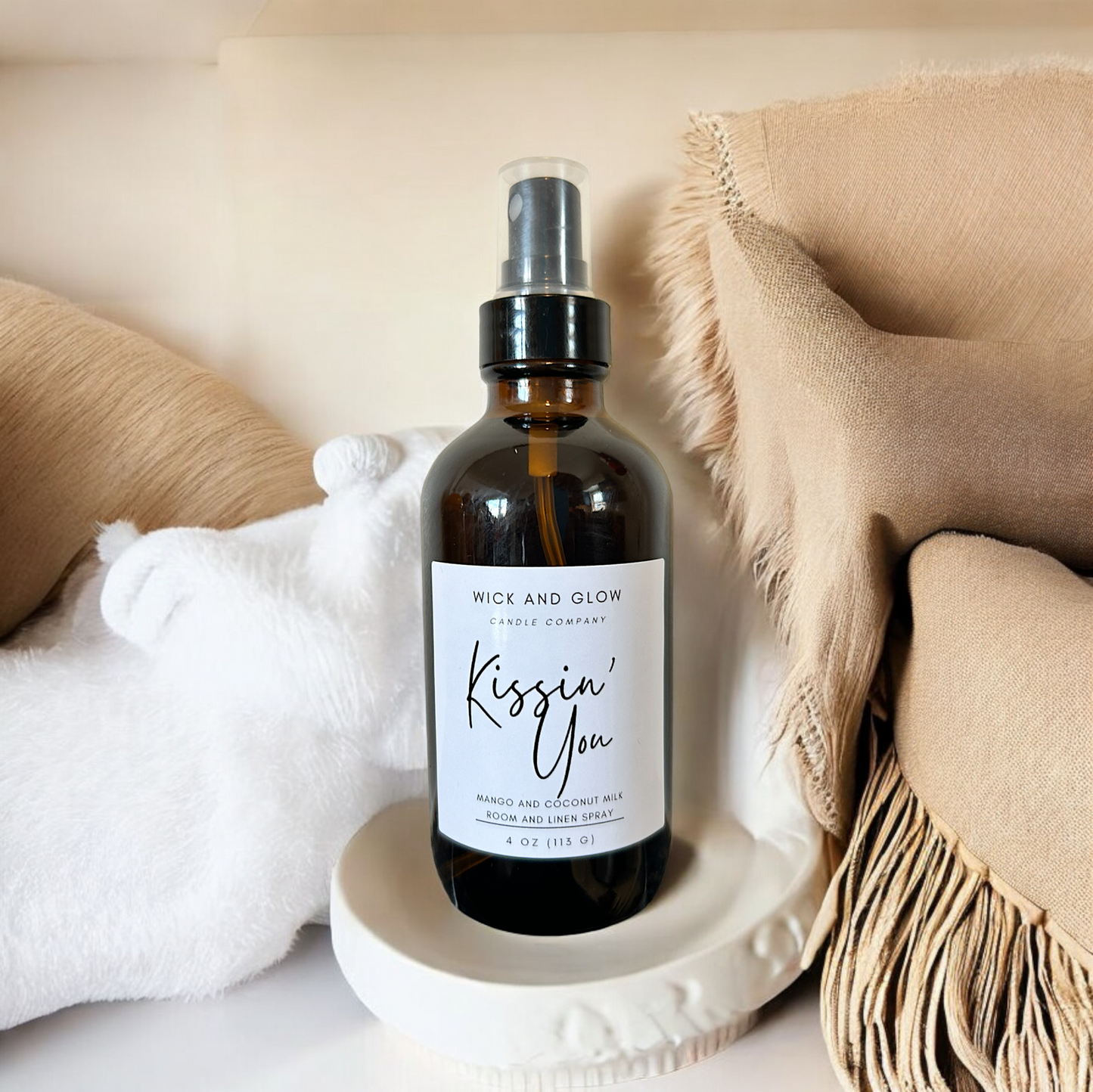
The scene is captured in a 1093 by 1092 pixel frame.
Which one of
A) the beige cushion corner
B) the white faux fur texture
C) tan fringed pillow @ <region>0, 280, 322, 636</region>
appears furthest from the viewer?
tan fringed pillow @ <region>0, 280, 322, 636</region>

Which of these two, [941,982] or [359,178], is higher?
[359,178]

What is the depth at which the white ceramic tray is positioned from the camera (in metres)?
0.31

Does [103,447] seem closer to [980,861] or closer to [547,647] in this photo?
[547,647]

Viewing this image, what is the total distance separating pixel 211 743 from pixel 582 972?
0.68ft

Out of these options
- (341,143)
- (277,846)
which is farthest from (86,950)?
(341,143)

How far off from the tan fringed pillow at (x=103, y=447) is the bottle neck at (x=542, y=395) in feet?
0.62

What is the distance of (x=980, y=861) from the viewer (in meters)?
0.30

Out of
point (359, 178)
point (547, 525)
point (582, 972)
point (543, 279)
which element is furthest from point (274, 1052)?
Answer: point (359, 178)

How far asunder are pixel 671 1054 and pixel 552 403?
0.29 m

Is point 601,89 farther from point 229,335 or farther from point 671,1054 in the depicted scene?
point 671,1054

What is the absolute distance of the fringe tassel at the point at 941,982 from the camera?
27 centimetres

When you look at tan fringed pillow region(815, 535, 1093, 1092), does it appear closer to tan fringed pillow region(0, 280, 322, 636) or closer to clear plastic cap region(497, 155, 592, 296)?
clear plastic cap region(497, 155, 592, 296)

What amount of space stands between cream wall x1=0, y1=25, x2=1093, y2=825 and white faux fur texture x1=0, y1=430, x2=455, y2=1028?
0.14m

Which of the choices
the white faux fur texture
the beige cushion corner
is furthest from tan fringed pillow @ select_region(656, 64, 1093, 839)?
the white faux fur texture
